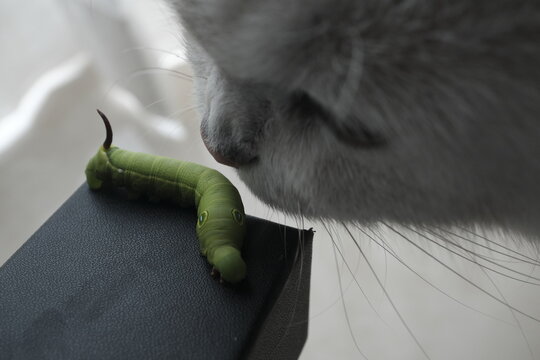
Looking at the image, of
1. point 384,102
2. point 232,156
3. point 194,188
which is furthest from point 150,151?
point 384,102

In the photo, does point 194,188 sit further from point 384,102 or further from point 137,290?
point 384,102

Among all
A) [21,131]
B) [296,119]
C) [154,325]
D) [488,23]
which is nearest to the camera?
[488,23]

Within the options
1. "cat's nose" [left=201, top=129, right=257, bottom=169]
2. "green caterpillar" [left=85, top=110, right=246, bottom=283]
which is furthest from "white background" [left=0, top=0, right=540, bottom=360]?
"cat's nose" [left=201, top=129, right=257, bottom=169]

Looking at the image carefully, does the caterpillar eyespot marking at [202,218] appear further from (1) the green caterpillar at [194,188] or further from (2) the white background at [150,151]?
(2) the white background at [150,151]

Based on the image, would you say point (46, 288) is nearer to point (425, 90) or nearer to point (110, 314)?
point (110, 314)

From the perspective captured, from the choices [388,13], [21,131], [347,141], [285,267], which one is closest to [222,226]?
[285,267]

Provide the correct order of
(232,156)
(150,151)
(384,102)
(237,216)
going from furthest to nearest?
(150,151) → (237,216) → (232,156) → (384,102)

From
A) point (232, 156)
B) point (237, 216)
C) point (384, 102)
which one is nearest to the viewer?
point (384, 102)
